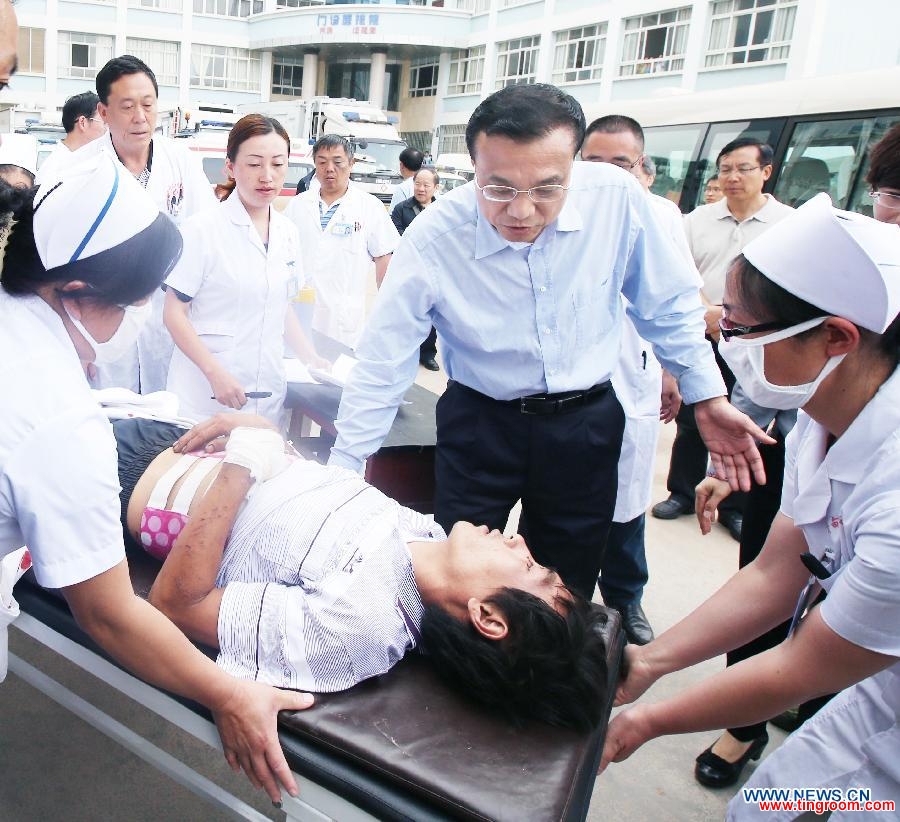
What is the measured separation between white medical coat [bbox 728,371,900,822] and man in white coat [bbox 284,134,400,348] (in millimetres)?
3209

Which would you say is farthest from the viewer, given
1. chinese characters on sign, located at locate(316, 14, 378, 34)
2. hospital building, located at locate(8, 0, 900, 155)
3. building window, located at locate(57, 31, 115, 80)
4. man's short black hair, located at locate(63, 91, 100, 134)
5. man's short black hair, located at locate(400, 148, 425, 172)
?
chinese characters on sign, located at locate(316, 14, 378, 34)

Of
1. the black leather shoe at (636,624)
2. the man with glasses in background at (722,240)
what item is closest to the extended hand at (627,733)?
the black leather shoe at (636,624)

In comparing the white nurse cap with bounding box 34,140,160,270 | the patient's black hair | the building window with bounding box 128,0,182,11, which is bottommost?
the patient's black hair

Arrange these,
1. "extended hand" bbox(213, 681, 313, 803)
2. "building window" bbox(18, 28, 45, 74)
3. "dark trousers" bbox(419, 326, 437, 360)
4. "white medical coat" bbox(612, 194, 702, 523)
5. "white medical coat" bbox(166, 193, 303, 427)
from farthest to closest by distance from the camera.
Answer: "building window" bbox(18, 28, 45, 74) → "dark trousers" bbox(419, 326, 437, 360) → "white medical coat" bbox(166, 193, 303, 427) → "white medical coat" bbox(612, 194, 702, 523) → "extended hand" bbox(213, 681, 313, 803)

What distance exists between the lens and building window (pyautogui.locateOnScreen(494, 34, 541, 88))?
82.3 ft

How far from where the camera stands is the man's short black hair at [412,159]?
7.69 metres

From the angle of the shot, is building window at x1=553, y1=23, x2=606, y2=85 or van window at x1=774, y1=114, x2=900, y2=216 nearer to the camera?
van window at x1=774, y1=114, x2=900, y2=216

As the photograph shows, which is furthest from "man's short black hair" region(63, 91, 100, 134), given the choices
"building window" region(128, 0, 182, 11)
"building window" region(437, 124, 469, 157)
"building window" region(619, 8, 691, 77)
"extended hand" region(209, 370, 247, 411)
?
"building window" region(128, 0, 182, 11)

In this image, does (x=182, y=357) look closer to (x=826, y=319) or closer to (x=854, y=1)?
(x=826, y=319)

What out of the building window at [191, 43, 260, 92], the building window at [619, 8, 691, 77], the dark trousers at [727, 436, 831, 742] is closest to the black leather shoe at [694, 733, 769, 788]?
the dark trousers at [727, 436, 831, 742]

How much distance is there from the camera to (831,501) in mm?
1367

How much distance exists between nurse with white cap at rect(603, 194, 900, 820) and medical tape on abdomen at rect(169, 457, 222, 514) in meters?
1.10

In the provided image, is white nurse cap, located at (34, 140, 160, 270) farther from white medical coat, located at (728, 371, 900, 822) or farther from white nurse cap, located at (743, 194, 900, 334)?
white medical coat, located at (728, 371, 900, 822)

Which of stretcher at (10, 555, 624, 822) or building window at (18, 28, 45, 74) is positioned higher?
building window at (18, 28, 45, 74)
